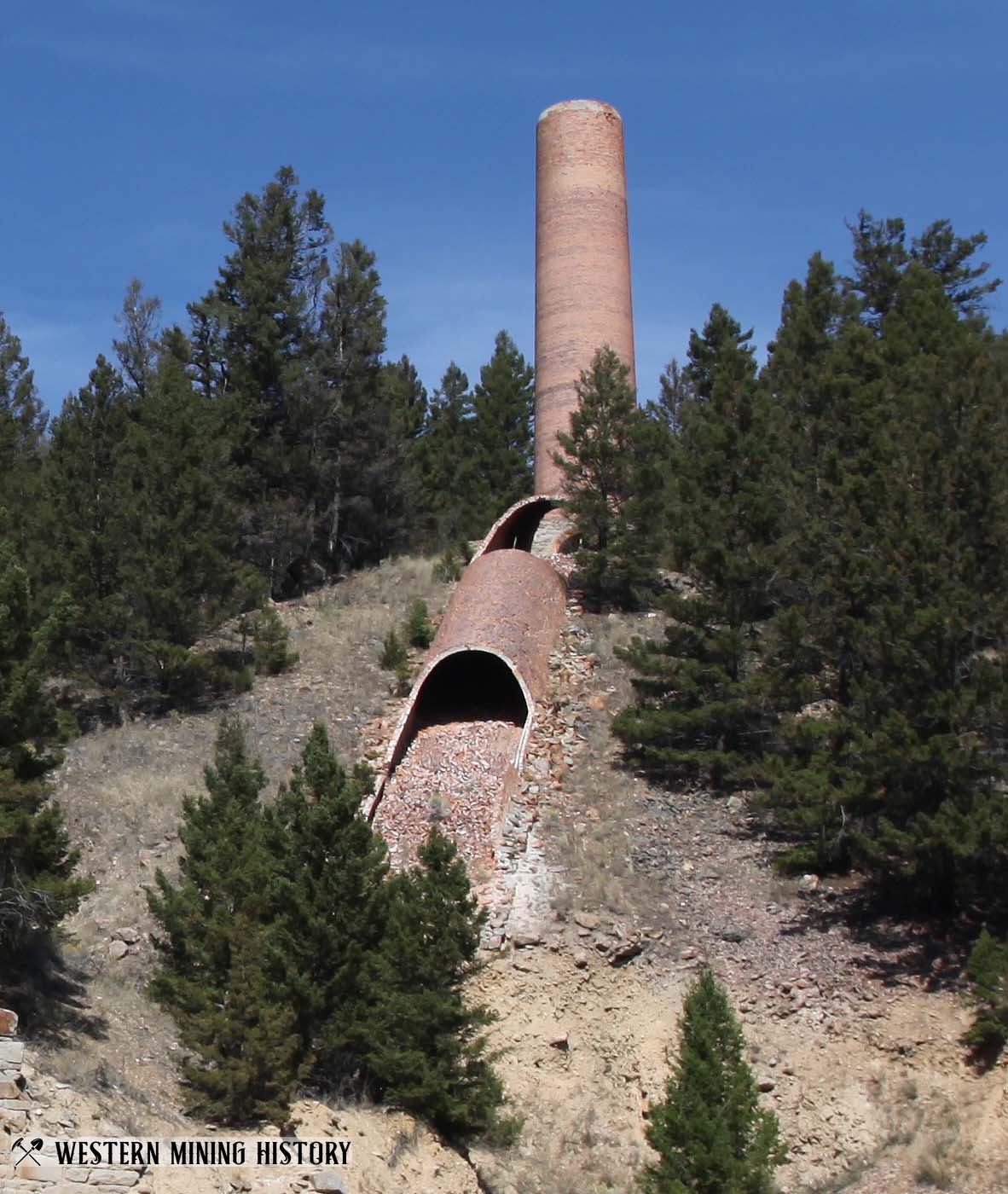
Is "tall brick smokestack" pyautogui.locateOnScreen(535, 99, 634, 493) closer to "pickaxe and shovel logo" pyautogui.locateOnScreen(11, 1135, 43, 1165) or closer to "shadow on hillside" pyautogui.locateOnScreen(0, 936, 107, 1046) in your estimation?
"shadow on hillside" pyautogui.locateOnScreen(0, 936, 107, 1046)

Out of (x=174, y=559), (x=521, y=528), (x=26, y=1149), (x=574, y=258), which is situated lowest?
(x=26, y=1149)

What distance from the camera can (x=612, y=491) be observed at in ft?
88.1

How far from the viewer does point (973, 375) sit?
19.2 m

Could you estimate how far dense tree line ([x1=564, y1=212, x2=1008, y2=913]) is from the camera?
17438 mm

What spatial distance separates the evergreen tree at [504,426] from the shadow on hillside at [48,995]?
859 inches

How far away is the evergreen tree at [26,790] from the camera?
1376cm

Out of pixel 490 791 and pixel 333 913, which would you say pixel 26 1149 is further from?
pixel 490 791

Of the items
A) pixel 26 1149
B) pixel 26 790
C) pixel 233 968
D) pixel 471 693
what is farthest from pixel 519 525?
pixel 26 1149

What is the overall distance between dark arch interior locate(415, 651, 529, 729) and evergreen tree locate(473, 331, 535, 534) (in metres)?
11.3

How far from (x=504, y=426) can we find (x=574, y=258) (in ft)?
31.9

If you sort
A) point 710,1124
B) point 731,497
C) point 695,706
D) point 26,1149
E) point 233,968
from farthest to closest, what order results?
point 731,497 → point 695,706 → point 233,968 → point 710,1124 → point 26,1149

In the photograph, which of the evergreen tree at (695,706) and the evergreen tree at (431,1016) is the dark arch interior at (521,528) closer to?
the evergreen tree at (695,706)

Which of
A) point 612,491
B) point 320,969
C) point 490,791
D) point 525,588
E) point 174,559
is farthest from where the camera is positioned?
point 612,491

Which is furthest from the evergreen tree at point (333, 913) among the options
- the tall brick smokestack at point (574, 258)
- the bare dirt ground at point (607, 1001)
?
the tall brick smokestack at point (574, 258)
